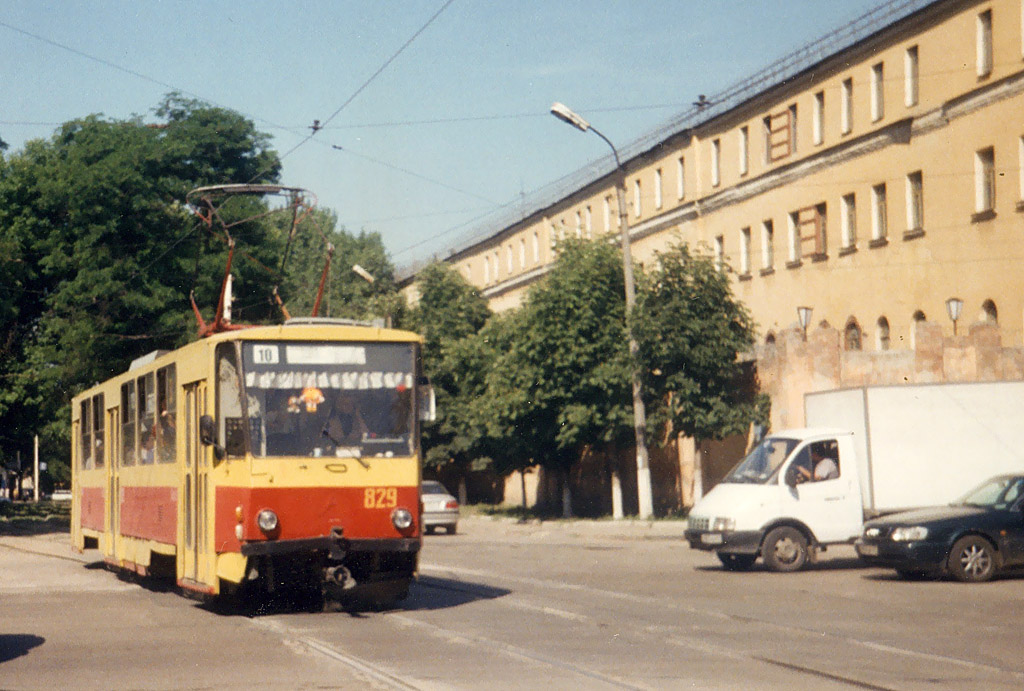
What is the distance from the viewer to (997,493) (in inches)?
781

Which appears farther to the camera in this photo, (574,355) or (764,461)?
(574,355)

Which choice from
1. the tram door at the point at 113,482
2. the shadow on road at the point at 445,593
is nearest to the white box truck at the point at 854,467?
the shadow on road at the point at 445,593

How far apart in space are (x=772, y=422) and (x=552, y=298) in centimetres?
736

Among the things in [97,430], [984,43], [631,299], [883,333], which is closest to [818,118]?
[883,333]

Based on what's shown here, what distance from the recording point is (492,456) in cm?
5334

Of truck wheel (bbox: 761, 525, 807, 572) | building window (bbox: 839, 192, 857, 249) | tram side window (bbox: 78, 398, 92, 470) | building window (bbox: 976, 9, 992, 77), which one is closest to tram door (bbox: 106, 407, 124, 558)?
tram side window (bbox: 78, 398, 92, 470)

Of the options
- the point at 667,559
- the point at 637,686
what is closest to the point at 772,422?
the point at 667,559

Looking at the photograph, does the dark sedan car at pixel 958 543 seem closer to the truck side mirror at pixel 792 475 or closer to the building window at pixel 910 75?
the truck side mirror at pixel 792 475

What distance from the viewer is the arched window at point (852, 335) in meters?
45.9

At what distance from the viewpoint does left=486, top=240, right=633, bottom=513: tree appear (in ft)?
138

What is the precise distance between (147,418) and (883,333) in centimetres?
3004

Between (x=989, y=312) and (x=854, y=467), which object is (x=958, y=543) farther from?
(x=989, y=312)

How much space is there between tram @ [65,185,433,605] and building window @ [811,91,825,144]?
35.0m

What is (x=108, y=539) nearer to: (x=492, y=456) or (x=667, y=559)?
(x=667, y=559)
